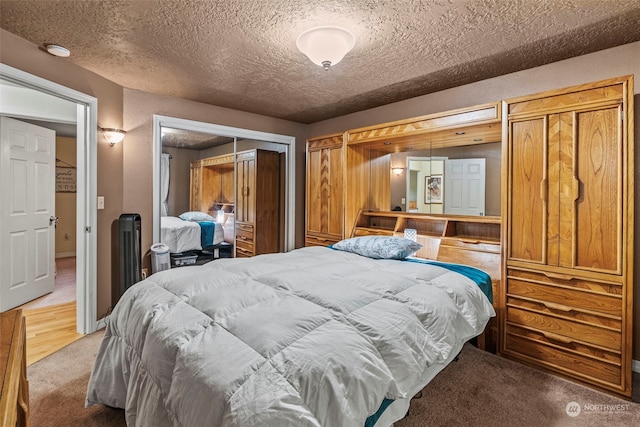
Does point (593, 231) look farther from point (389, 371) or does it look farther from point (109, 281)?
point (109, 281)

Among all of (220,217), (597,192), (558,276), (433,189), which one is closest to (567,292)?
(558,276)

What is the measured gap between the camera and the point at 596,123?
2.18m

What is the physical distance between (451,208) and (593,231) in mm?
1214

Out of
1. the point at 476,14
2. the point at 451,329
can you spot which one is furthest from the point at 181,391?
the point at 476,14

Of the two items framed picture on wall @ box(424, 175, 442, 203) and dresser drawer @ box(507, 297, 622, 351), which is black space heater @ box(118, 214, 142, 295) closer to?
framed picture on wall @ box(424, 175, 442, 203)

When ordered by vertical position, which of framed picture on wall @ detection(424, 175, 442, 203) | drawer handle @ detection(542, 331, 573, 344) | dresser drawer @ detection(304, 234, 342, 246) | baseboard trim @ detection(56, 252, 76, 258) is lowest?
drawer handle @ detection(542, 331, 573, 344)

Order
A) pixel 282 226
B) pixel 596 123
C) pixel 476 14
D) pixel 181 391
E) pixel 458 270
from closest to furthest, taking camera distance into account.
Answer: pixel 181 391
pixel 476 14
pixel 596 123
pixel 458 270
pixel 282 226

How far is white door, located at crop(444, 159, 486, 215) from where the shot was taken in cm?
307

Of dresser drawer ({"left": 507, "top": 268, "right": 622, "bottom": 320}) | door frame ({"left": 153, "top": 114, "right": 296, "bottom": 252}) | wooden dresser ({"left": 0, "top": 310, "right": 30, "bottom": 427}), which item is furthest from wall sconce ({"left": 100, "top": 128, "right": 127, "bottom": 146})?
dresser drawer ({"left": 507, "top": 268, "right": 622, "bottom": 320})

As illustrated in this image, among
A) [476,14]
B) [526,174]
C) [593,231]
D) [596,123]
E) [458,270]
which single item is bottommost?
[458,270]

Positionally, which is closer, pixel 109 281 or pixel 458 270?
pixel 458 270

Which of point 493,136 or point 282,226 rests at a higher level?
point 493,136

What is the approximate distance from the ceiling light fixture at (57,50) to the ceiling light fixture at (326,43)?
1.82 m

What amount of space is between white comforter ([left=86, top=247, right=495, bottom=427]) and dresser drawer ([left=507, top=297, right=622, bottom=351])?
0.71 m
